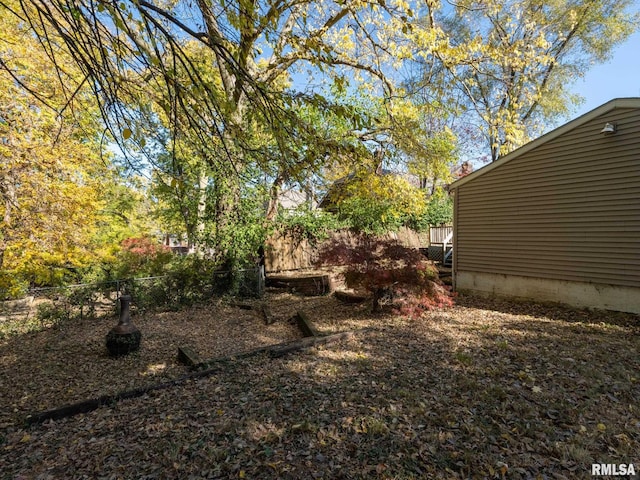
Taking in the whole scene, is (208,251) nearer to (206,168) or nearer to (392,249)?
(206,168)

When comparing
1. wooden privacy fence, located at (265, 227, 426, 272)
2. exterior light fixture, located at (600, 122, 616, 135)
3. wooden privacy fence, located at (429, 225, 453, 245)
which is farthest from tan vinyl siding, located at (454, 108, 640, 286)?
wooden privacy fence, located at (429, 225, 453, 245)

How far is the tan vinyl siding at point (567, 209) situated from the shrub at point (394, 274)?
233 cm

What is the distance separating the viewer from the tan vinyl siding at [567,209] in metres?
5.46

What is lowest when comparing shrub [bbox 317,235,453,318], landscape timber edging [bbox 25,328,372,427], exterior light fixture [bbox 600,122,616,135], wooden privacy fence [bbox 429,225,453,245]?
landscape timber edging [bbox 25,328,372,427]

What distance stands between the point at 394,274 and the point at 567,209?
3.70 meters

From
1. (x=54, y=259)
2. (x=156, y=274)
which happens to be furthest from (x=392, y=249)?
(x=54, y=259)

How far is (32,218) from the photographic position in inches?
201

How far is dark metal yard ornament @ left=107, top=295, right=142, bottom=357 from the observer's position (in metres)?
4.18

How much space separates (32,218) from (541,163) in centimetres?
928

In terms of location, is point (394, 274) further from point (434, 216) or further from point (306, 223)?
point (434, 216)

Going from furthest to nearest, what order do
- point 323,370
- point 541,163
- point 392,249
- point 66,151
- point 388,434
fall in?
1. point 541,163
2. point 392,249
3. point 66,151
4. point 323,370
5. point 388,434

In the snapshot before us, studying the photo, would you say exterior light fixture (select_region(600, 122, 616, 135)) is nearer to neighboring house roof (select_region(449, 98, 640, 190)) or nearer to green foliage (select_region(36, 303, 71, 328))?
neighboring house roof (select_region(449, 98, 640, 190))

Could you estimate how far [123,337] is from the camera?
4195mm

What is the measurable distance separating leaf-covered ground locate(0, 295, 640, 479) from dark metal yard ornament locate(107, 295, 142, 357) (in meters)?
0.21
